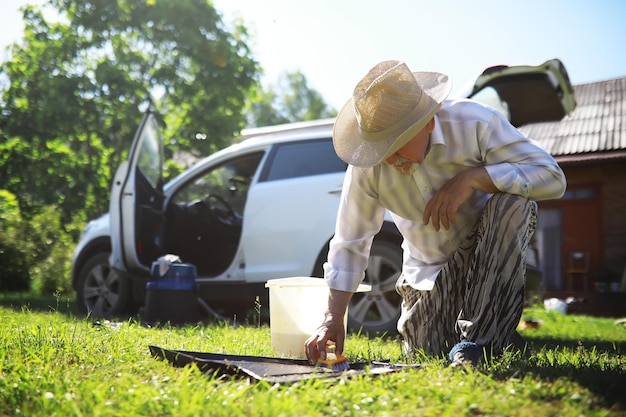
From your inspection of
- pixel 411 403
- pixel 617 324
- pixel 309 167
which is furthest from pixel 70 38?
pixel 411 403

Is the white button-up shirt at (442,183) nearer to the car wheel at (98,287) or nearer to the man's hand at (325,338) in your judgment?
the man's hand at (325,338)

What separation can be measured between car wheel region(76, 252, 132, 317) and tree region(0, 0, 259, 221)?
9312 mm

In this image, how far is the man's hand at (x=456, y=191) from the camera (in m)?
2.99

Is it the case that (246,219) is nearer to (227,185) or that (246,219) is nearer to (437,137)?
(227,185)

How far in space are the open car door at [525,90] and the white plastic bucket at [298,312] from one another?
2676mm

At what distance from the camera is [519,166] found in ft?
9.93

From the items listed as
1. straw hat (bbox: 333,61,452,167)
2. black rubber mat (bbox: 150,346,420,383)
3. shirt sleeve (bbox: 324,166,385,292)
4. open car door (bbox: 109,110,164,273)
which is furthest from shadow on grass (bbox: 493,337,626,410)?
open car door (bbox: 109,110,164,273)

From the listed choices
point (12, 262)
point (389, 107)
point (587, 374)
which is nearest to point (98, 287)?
point (389, 107)

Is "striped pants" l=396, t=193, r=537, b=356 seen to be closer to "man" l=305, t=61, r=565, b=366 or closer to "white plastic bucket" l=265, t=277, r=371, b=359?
"man" l=305, t=61, r=565, b=366

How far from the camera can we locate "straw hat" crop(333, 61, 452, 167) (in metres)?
2.80

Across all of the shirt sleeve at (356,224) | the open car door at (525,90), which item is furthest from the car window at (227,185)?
the shirt sleeve at (356,224)

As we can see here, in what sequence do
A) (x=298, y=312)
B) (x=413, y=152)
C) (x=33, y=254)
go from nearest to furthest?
1. (x=413, y=152)
2. (x=298, y=312)
3. (x=33, y=254)

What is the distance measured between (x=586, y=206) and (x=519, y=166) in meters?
12.2

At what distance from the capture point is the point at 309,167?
242 inches
